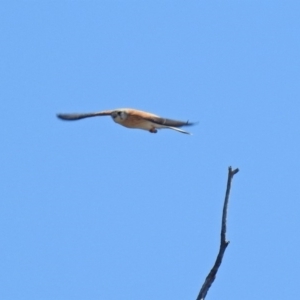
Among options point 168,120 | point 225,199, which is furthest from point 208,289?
point 168,120

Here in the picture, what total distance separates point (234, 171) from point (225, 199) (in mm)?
245

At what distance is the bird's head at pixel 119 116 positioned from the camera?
12.4 m

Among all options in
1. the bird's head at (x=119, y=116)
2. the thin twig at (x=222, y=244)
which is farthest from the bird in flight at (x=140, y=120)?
the thin twig at (x=222, y=244)

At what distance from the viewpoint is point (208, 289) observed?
7570 mm

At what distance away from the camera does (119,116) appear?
12453 mm

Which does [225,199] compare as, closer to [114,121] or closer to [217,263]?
[217,263]

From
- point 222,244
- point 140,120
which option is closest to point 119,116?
point 140,120

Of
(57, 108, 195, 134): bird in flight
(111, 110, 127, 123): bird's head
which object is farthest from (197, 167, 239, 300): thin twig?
(111, 110, 127, 123): bird's head

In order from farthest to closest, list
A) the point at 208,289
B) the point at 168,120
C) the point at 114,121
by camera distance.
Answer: the point at 114,121 < the point at 168,120 < the point at 208,289

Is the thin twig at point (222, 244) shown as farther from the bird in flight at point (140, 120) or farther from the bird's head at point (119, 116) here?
the bird's head at point (119, 116)

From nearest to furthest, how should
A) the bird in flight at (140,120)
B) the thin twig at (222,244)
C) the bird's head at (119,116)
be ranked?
the thin twig at (222,244), the bird in flight at (140,120), the bird's head at (119,116)

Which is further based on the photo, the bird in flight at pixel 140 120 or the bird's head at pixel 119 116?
the bird's head at pixel 119 116

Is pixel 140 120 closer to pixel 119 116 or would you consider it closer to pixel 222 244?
pixel 119 116

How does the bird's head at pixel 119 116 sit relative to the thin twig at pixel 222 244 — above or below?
above
